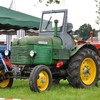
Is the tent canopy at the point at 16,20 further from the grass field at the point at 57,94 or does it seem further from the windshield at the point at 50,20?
the grass field at the point at 57,94

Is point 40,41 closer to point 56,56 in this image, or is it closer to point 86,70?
point 56,56

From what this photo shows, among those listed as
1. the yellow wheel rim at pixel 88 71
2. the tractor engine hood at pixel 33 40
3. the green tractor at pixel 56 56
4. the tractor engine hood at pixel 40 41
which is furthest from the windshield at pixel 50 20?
the yellow wheel rim at pixel 88 71

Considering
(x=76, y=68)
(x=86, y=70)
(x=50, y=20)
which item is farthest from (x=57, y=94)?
(x=50, y=20)

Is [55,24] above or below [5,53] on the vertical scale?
above

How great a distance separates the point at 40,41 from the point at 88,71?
5.11 ft

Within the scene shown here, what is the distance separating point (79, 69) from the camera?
9.91m

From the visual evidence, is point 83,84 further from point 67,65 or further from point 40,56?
point 40,56

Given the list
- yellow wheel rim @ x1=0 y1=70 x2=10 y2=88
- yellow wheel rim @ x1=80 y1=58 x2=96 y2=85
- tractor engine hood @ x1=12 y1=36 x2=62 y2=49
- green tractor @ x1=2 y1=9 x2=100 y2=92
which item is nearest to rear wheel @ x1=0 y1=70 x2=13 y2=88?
yellow wheel rim @ x1=0 y1=70 x2=10 y2=88

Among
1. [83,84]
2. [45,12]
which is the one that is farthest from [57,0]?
[83,84]

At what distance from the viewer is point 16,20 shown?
13234 millimetres

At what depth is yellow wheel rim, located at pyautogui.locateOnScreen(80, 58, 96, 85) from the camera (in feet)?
33.3

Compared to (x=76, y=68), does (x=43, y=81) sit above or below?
below

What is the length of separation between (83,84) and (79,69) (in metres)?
0.44

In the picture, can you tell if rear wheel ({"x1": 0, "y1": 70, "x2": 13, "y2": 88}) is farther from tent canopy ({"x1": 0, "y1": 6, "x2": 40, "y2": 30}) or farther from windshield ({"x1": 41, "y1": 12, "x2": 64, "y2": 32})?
tent canopy ({"x1": 0, "y1": 6, "x2": 40, "y2": 30})
